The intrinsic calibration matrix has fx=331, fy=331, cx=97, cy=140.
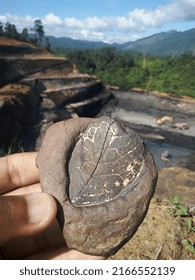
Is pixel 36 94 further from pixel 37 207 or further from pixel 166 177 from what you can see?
pixel 37 207

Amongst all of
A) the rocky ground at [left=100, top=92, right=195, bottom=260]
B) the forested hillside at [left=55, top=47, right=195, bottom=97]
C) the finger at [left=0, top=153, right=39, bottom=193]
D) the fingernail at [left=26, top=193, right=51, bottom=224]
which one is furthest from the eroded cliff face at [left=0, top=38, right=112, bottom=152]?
the fingernail at [left=26, top=193, right=51, bottom=224]

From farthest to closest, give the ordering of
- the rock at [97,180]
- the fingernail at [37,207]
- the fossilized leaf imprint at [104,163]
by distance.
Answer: the fossilized leaf imprint at [104,163] < the rock at [97,180] < the fingernail at [37,207]

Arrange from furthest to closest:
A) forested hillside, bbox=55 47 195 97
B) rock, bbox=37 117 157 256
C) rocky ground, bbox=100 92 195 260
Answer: forested hillside, bbox=55 47 195 97 < rocky ground, bbox=100 92 195 260 < rock, bbox=37 117 157 256

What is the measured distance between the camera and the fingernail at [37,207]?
3.04 metres

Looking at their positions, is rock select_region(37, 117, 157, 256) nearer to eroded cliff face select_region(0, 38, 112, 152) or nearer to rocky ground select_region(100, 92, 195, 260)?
rocky ground select_region(100, 92, 195, 260)

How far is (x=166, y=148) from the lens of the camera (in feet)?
57.7

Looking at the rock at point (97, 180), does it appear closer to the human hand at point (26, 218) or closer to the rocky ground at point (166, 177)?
the human hand at point (26, 218)

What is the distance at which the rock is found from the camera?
11.1ft

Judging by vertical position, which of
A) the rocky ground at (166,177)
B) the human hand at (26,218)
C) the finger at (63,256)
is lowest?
the rocky ground at (166,177)

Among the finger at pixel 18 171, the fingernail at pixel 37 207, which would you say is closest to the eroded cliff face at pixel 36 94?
the finger at pixel 18 171

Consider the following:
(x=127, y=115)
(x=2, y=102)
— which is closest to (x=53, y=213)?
(x=2, y=102)

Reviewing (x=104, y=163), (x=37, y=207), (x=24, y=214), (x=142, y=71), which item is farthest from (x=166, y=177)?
(x=142, y=71)

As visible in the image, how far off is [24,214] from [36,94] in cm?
1823

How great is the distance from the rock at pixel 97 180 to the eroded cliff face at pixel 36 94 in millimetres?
10841
